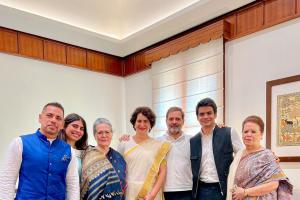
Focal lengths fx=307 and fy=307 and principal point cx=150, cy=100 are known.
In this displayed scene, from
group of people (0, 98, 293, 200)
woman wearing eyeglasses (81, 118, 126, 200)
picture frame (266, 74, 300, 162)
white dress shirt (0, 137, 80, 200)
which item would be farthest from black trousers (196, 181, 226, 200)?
white dress shirt (0, 137, 80, 200)

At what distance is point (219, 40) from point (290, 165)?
1.46 metres

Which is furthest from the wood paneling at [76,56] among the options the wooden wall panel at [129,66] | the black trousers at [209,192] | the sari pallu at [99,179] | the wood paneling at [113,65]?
the black trousers at [209,192]

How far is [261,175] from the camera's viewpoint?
1.92 m

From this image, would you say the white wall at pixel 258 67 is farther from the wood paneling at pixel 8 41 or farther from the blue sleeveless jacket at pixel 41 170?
the wood paneling at pixel 8 41

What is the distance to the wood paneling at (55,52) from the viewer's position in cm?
401

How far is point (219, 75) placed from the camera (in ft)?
10.8

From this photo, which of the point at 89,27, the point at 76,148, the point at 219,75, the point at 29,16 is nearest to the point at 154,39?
the point at 89,27

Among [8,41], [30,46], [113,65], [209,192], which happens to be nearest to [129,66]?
[113,65]

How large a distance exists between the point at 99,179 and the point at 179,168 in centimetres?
64

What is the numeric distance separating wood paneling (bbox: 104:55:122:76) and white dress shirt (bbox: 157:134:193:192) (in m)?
2.51

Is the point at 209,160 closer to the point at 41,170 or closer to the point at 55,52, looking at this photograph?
the point at 41,170

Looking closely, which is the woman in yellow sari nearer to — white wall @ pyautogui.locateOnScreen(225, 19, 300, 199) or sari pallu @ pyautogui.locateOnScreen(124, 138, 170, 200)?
sari pallu @ pyautogui.locateOnScreen(124, 138, 170, 200)

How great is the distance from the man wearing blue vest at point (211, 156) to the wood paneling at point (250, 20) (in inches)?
47.0

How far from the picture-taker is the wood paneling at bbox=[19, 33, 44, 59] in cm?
380
